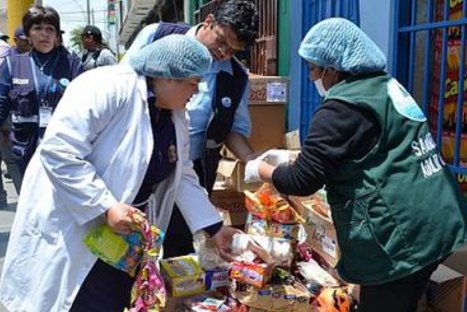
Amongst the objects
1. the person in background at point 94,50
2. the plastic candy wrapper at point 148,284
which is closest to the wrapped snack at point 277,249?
the plastic candy wrapper at point 148,284

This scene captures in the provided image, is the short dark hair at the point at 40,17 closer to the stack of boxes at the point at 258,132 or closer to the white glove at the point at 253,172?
the stack of boxes at the point at 258,132

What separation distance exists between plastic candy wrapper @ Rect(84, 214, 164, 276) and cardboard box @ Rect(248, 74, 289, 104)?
218 cm

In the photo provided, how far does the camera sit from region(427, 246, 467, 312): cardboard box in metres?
2.70

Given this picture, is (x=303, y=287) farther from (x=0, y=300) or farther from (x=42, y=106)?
(x=42, y=106)

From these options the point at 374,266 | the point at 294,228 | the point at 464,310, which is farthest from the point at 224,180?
the point at 374,266

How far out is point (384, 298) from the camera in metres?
2.18

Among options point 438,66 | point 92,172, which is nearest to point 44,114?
point 92,172

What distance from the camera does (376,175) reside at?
2051mm

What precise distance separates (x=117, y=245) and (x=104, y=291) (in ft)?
0.77

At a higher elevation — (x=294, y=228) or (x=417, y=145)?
(x=417, y=145)

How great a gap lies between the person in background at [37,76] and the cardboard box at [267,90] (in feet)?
3.77

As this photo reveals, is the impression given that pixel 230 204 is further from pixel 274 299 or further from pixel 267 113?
pixel 274 299

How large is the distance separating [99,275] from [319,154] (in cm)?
90

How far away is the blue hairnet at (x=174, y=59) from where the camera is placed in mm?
2164
